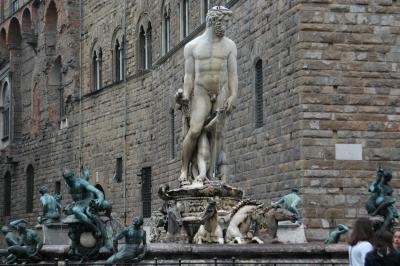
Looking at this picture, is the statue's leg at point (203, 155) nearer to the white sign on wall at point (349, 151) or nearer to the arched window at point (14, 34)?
the white sign on wall at point (349, 151)

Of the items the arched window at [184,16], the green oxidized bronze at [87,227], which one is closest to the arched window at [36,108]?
the arched window at [184,16]

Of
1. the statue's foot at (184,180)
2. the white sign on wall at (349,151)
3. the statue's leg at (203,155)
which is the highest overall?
the white sign on wall at (349,151)

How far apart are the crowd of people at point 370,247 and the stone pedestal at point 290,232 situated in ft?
26.2

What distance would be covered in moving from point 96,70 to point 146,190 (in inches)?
307

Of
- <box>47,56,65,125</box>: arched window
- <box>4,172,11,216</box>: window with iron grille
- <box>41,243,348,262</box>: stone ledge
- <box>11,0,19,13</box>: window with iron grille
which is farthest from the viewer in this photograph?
<box>4,172,11,216</box>: window with iron grille

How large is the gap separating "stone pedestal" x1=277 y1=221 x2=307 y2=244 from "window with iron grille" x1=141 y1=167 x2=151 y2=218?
18814 mm

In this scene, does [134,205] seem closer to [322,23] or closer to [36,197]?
[36,197]

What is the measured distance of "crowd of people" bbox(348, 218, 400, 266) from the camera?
9133 millimetres

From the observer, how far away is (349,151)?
21.7 metres

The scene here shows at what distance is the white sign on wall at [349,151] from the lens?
70.9ft

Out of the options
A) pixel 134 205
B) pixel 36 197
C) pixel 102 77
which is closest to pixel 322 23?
pixel 134 205

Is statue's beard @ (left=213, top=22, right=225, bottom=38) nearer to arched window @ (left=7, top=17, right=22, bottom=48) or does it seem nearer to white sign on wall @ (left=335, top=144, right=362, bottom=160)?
white sign on wall @ (left=335, top=144, right=362, bottom=160)

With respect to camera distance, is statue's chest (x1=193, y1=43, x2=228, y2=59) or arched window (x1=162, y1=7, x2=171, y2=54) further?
arched window (x1=162, y1=7, x2=171, y2=54)

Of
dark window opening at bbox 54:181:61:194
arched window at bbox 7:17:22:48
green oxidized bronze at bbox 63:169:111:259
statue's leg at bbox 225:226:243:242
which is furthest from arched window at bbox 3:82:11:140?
green oxidized bronze at bbox 63:169:111:259
